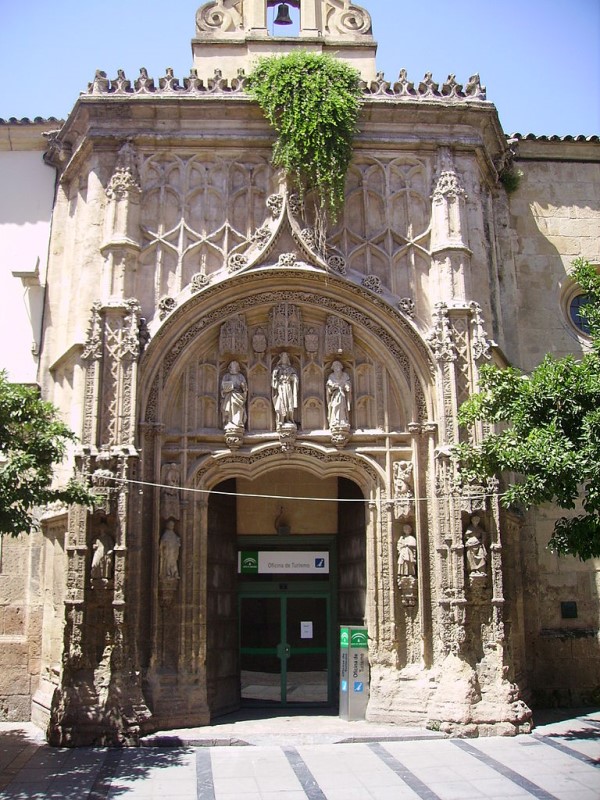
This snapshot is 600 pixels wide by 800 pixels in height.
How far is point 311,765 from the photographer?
11844 mm

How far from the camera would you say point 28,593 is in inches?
615

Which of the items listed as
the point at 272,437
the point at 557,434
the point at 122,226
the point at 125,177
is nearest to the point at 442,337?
the point at 272,437

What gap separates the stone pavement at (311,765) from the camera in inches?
413

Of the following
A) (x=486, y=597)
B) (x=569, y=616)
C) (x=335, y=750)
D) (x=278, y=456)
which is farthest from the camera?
(x=569, y=616)

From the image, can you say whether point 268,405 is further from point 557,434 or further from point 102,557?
point 557,434

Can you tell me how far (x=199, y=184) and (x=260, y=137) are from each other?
1.43m

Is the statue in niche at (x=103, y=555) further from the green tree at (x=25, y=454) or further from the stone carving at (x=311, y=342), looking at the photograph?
the stone carving at (x=311, y=342)

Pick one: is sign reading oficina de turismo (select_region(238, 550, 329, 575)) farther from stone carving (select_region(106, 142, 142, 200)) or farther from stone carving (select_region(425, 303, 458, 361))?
stone carving (select_region(106, 142, 142, 200))

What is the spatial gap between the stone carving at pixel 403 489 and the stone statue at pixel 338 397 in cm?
122

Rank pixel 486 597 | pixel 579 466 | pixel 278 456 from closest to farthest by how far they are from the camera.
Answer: pixel 579 466 < pixel 486 597 < pixel 278 456

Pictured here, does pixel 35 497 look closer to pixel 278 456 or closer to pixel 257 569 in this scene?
pixel 278 456

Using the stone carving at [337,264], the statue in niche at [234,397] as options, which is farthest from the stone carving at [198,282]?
the stone carving at [337,264]

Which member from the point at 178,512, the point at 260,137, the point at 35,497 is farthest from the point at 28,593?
the point at 260,137

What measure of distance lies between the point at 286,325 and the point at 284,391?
4.12ft
